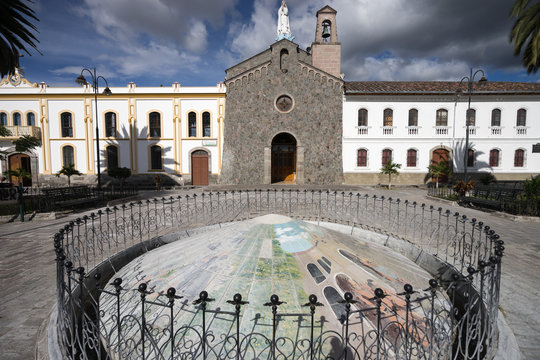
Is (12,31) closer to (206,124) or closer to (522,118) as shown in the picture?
(206,124)

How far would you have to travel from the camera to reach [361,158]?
76.6ft

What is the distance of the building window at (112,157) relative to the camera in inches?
941

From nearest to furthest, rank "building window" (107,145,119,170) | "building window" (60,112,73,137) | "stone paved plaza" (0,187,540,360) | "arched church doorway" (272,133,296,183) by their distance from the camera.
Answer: "stone paved plaza" (0,187,540,360)
"building window" (60,112,73,137)
"building window" (107,145,119,170)
"arched church doorway" (272,133,296,183)

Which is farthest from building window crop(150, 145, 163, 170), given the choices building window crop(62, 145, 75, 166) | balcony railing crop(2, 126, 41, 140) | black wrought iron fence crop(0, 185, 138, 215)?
balcony railing crop(2, 126, 41, 140)

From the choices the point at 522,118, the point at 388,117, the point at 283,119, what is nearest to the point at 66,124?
the point at 283,119

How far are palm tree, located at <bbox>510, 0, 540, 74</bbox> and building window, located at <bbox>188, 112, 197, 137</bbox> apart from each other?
21977 mm

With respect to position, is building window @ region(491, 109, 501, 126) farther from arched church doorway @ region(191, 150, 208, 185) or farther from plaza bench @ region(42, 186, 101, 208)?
plaza bench @ region(42, 186, 101, 208)

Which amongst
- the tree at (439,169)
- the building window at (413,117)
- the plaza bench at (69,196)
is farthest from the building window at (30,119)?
the tree at (439,169)

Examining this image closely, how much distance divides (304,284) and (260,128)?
67.0 ft

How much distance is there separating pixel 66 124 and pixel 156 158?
29.2 ft

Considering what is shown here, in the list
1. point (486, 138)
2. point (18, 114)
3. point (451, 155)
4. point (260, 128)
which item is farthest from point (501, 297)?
point (18, 114)

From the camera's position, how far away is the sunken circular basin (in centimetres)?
296

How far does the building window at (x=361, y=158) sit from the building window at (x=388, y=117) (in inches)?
124

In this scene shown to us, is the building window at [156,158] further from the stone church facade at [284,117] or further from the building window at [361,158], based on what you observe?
the building window at [361,158]
